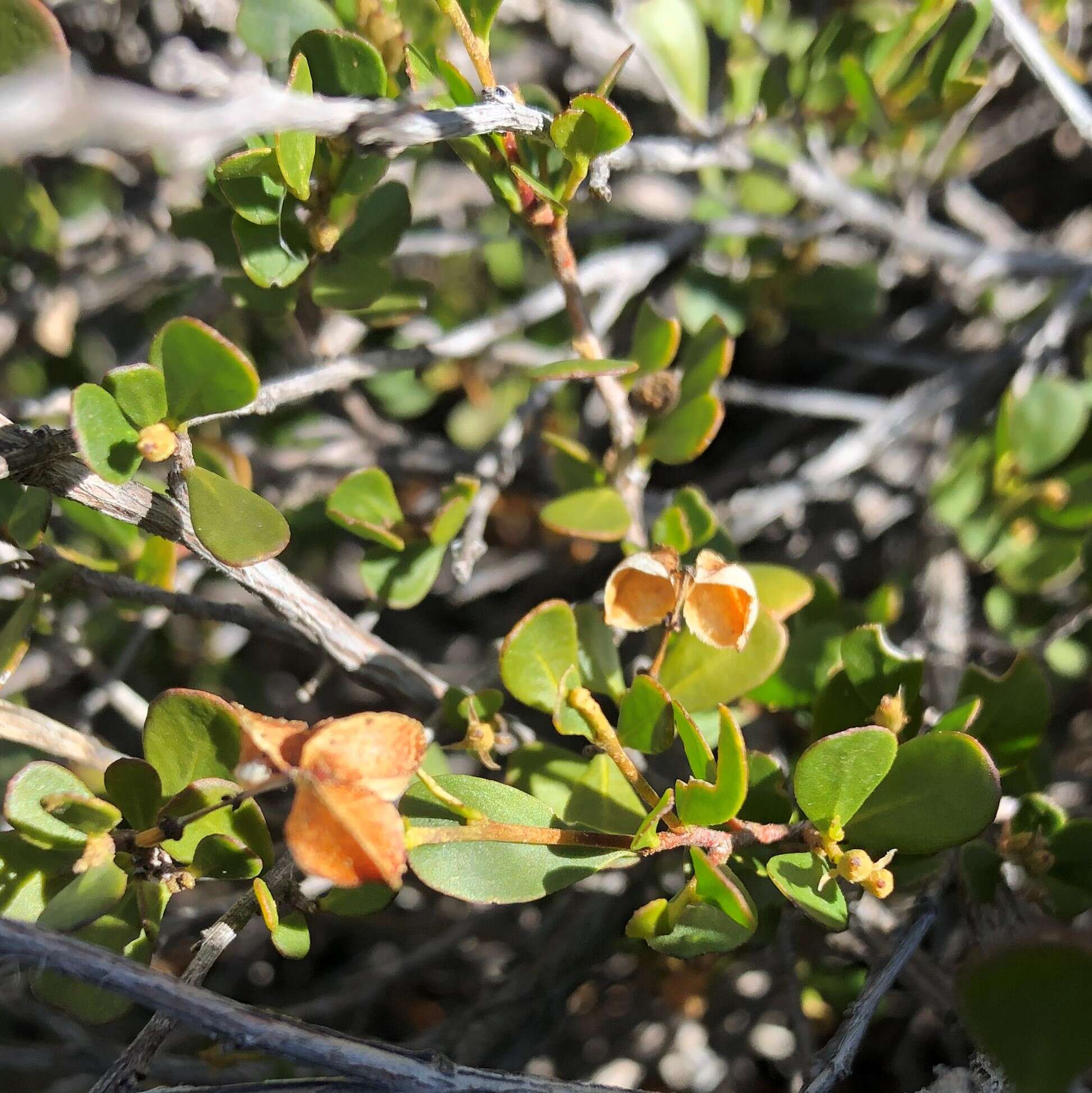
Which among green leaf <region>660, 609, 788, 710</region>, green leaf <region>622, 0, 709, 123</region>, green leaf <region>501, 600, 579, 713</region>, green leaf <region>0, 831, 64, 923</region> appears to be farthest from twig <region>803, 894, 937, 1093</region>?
green leaf <region>622, 0, 709, 123</region>

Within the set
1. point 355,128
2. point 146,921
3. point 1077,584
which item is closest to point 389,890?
point 146,921

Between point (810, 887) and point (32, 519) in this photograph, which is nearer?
point (810, 887)

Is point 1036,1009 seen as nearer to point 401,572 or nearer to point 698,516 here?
point 698,516

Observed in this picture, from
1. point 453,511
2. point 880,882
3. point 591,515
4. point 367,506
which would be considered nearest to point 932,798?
point 880,882

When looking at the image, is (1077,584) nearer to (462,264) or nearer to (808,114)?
(808,114)

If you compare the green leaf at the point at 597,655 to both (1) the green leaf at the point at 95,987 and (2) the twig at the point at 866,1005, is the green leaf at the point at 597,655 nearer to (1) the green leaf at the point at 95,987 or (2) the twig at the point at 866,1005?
(2) the twig at the point at 866,1005
